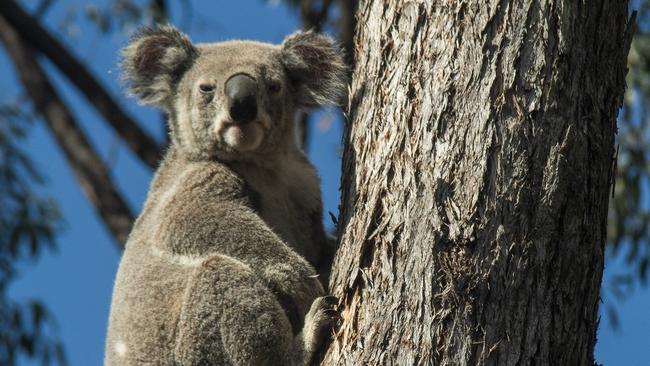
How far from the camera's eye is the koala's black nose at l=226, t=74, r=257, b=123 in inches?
166

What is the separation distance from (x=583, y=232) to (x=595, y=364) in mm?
479

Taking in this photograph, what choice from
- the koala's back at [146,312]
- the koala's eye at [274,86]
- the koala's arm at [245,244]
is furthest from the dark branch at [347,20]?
the koala's back at [146,312]

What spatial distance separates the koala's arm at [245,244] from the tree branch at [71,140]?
3724mm

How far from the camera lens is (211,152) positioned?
448cm

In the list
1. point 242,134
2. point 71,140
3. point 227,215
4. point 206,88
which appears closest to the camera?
point 227,215

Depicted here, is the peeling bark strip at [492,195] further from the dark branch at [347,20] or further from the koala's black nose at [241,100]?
the dark branch at [347,20]

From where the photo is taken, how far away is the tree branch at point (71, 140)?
804 cm

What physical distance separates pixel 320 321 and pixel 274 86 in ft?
4.61

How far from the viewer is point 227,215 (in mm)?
4090

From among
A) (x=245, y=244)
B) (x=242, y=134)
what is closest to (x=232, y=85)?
(x=242, y=134)

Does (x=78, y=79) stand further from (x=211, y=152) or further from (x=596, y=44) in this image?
(x=596, y=44)

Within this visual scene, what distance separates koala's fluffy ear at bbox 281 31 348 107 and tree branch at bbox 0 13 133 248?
3323 millimetres

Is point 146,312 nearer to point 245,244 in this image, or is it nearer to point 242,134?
point 245,244

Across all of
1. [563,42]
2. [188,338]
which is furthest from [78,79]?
[563,42]
